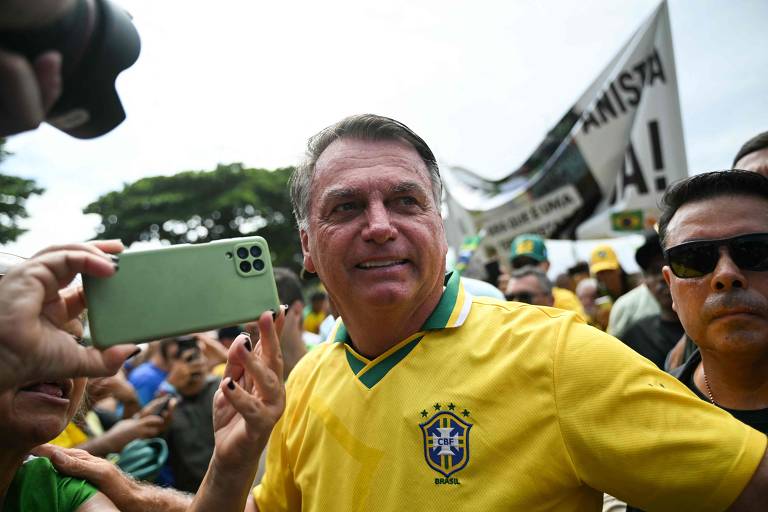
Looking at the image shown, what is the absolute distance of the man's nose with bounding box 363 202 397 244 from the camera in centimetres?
181

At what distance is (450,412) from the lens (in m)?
1.66

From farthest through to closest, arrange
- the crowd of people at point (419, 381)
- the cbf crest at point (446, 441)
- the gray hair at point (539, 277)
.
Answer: the gray hair at point (539, 277) < the cbf crest at point (446, 441) < the crowd of people at point (419, 381)

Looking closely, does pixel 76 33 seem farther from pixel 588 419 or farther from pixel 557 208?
pixel 557 208

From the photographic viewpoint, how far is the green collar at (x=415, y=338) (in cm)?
185

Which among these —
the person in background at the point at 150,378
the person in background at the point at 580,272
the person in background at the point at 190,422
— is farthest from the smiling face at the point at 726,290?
the person in background at the point at 580,272

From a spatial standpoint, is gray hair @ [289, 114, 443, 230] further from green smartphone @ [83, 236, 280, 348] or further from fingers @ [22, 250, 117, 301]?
fingers @ [22, 250, 117, 301]

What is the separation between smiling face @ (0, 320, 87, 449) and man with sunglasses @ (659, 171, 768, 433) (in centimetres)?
202

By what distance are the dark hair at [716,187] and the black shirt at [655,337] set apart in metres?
1.85

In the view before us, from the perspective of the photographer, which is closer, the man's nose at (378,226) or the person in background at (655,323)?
the man's nose at (378,226)

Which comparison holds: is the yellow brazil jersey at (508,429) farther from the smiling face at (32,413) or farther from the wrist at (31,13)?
the wrist at (31,13)

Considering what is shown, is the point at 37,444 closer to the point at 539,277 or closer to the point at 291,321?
the point at 291,321

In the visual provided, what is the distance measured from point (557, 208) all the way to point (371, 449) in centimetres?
645

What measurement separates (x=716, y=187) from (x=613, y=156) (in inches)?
213

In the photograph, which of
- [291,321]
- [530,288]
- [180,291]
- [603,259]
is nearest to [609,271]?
[603,259]
